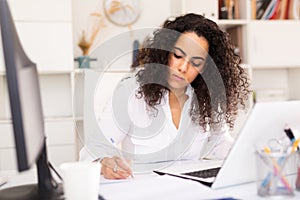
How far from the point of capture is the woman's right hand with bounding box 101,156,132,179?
116cm

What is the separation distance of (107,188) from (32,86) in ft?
1.12

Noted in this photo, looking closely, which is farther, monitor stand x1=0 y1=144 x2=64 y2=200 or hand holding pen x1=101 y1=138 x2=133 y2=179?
hand holding pen x1=101 y1=138 x2=133 y2=179

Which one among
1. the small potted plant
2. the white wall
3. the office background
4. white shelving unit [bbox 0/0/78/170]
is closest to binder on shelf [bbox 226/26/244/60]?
the office background

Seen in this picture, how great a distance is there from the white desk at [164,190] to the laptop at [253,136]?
0.08 ft

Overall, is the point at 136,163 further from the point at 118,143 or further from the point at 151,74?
the point at 151,74

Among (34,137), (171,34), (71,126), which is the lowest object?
(71,126)

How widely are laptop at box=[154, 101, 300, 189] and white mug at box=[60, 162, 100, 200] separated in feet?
1.06

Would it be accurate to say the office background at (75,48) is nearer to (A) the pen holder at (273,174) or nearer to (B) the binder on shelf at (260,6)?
(B) the binder on shelf at (260,6)

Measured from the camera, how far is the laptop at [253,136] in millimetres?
970

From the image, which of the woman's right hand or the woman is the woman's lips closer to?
the woman

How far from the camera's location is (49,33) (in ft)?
8.62

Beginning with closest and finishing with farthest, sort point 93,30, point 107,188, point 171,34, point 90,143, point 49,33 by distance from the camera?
point 107,188 < point 90,143 < point 171,34 < point 49,33 < point 93,30

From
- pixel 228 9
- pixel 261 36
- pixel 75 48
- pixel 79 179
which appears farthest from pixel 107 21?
pixel 79 179

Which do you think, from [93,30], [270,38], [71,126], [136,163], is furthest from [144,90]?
[270,38]
